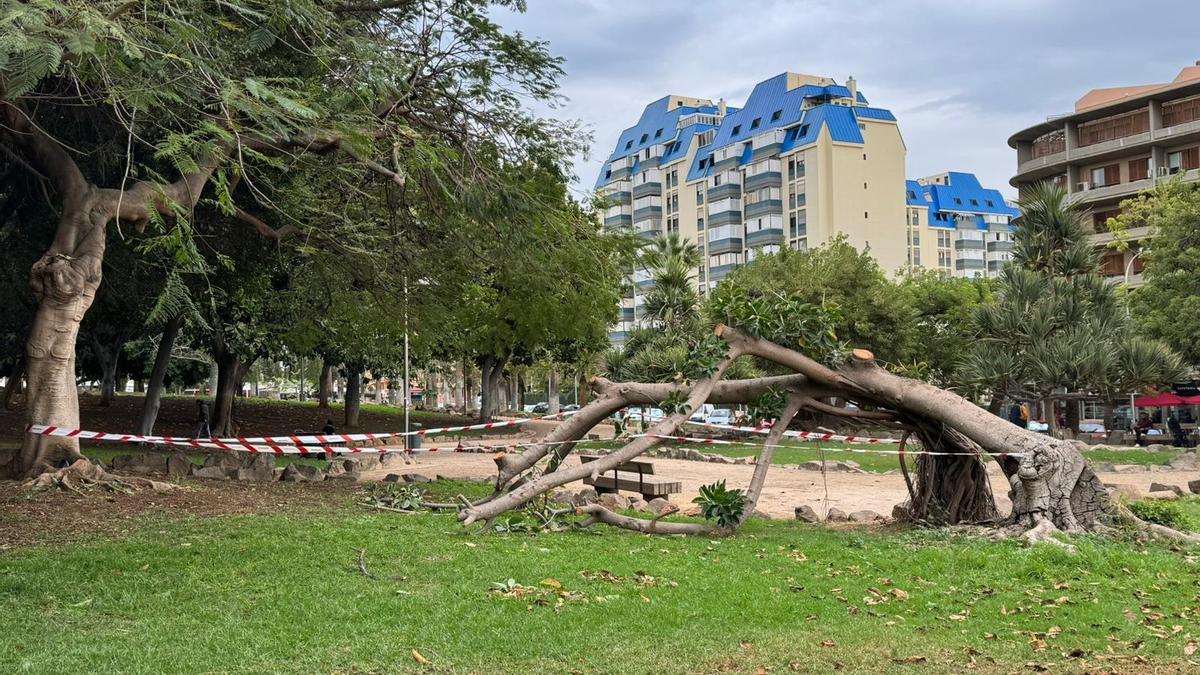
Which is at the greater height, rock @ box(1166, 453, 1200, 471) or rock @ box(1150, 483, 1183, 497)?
rock @ box(1150, 483, 1183, 497)

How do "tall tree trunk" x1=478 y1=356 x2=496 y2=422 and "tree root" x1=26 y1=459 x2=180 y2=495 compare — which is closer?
"tree root" x1=26 y1=459 x2=180 y2=495

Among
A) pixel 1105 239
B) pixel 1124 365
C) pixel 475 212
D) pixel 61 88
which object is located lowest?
pixel 1124 365

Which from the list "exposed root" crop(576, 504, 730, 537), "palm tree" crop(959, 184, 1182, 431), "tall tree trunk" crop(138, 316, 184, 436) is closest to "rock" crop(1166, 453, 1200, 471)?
"palm tree" crop(959, 184, 1182, 431)

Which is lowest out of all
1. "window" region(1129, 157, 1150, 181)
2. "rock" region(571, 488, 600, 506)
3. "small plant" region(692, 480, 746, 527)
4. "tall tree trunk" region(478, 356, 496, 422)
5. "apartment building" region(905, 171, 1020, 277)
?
"rock" region(571, 488, 600, 506)

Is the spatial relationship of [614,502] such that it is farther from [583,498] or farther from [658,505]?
[658,505]

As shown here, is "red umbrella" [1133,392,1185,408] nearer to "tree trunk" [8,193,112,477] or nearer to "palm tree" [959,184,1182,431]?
"palm tree" [959,184,1182,431]

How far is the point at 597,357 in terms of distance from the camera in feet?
148

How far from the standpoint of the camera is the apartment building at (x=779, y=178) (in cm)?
7769

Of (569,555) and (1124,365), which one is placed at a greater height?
(1124,365)

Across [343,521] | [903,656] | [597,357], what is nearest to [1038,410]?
[597,357]

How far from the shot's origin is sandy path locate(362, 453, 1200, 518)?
623 inches

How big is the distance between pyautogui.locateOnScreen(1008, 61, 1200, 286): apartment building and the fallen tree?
48455 mm

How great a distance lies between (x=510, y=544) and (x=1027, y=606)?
4.22 metres

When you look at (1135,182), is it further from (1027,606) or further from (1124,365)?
(1027,606)
